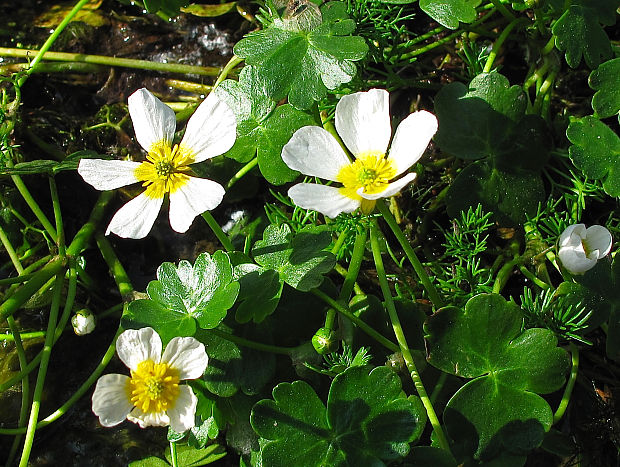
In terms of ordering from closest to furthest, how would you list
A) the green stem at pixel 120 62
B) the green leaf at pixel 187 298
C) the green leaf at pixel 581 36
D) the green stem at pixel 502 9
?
the green leaf at pixel 187 298 < the green leaf at pixel 581 36 < the green stem at pixel 502 9 < the green stem at pixel 120 62

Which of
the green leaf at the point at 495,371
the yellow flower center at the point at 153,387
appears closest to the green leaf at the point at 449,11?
the green leaf at the point at 495,371

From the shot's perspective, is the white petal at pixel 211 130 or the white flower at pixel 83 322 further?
the white flower at pixel 83 322


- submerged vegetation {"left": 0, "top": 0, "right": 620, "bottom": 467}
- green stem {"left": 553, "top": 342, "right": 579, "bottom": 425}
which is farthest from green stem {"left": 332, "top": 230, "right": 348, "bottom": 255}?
green stem {"left": 553, "top": 342, "right": 579, "bottom": 425}

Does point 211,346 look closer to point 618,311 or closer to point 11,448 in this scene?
point 11,448

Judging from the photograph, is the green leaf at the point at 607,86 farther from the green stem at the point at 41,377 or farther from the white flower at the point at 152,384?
the green stem at the point at 41,377

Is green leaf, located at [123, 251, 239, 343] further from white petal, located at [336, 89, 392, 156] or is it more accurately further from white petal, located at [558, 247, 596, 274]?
white petal, located at [558, 247, 596, 274]

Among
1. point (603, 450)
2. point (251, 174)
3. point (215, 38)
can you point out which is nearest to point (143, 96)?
point (251, 174)
